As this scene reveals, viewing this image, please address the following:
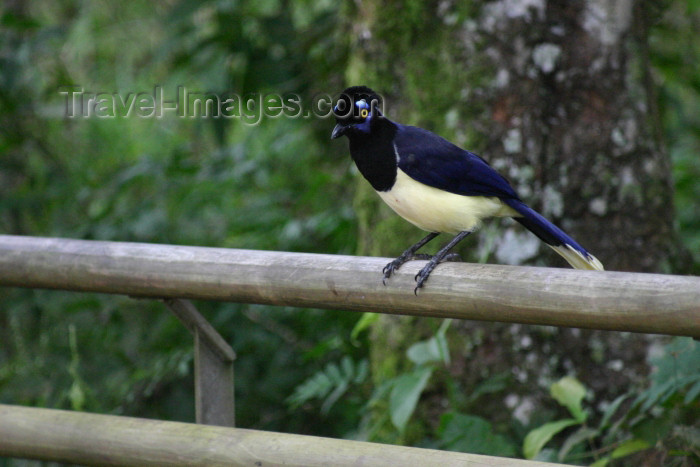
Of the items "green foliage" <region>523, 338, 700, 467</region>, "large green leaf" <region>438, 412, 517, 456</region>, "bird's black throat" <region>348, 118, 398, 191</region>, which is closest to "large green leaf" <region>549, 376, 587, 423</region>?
"green foliage" <region>523, 338, 700, 467</region>

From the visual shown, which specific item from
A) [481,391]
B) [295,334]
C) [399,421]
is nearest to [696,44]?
[295,334]

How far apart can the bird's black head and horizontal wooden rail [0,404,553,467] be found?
778mm

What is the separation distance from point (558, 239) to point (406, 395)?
0.69 metres

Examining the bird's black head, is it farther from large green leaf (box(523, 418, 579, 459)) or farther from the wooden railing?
large green leaf (box(523, 418, 579, 459))

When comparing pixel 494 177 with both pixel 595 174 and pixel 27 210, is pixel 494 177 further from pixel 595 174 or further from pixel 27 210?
pixel 27 210

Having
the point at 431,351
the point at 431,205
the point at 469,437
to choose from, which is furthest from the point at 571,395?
the point at 431,205

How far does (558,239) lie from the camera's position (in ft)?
7.05

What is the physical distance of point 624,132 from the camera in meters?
2.96

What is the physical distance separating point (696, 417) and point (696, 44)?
358 centimetres

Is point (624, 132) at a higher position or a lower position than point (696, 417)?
higher

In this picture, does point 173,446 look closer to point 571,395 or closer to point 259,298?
point 259,298

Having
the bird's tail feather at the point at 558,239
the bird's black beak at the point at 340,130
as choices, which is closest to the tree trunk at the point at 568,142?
the bird's tail feather at the point at 558,239

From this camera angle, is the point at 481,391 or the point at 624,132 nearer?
the point at 481,391

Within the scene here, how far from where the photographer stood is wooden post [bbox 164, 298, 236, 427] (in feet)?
6.67
